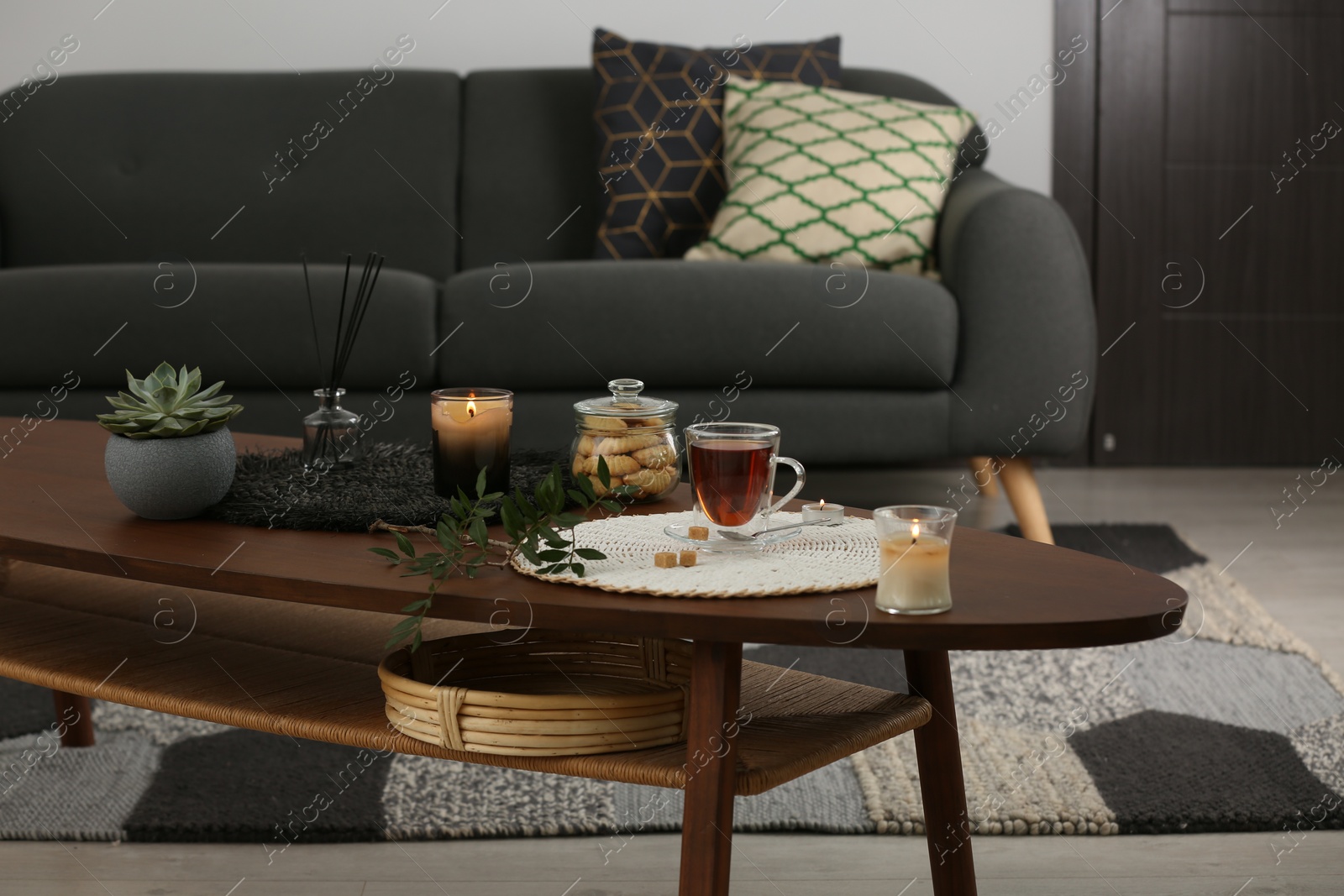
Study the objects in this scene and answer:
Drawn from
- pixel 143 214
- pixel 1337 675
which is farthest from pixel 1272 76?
pixel 143 214

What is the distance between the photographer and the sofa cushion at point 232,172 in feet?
9.45

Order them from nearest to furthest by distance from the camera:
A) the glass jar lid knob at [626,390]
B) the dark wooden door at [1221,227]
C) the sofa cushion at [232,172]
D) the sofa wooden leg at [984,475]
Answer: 1. the glass jar lid knob at [626,390]
2. the sofa wooden leg at [984,475]
3. the sofa cushion at [232,172]
4. the dark wooden door at [1221,227]

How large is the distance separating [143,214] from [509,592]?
8.07 feet

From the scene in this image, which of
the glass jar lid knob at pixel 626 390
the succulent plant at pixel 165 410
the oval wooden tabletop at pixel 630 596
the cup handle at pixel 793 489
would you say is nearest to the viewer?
the oval wooden tabletop at pixel 630 596

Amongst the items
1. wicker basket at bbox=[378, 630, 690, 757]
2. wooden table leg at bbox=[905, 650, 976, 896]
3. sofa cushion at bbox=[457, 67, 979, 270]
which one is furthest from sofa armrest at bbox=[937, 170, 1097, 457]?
wicker basket at bbox=[378, 630, 690, 757]

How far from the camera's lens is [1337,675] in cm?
165

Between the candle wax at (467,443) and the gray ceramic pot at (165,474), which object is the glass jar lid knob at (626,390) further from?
the gray ceramic pot at (165,474)

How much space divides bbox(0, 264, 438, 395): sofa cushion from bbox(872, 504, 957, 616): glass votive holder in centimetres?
163

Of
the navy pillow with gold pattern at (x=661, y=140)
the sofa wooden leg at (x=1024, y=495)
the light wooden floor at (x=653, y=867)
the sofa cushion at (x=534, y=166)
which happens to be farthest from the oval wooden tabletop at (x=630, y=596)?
the sofa cushion at (x=534, y=166)

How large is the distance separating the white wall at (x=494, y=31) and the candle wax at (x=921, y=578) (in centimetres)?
268

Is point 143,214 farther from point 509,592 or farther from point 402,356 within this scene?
point 509,592

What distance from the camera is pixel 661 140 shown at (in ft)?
8.91

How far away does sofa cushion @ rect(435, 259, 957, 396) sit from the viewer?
2201mm

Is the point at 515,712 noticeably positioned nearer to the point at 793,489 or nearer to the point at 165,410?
the point at 793,489
